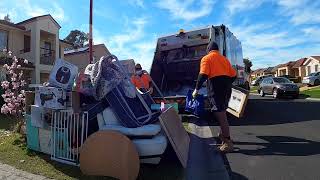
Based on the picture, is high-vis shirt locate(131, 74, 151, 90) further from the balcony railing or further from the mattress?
the balcony railing

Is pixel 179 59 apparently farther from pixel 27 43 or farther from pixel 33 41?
pixel 27 43

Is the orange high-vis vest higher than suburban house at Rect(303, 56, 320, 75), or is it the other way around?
suburban house at Rect(303, 56, 320, 75)

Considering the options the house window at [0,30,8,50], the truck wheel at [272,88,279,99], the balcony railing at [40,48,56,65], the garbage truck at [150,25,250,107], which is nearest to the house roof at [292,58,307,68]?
the truck wheel at [272,88,279,99]

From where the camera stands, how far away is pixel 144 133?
5.41 meters

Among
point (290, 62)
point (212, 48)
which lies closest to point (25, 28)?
point (212, 48)

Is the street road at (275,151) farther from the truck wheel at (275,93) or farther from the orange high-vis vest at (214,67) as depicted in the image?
the truck wheel at (275,93)

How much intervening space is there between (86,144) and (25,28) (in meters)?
26.5

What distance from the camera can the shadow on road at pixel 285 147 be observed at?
6.56 meters

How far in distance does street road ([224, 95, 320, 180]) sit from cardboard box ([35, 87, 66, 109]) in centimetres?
263

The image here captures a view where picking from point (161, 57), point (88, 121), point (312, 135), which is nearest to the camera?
point (88, 121)

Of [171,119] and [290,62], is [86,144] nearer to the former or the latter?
[171,119]

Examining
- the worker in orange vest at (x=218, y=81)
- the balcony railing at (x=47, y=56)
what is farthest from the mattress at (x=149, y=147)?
the balcony railing at (x=47, y=56)

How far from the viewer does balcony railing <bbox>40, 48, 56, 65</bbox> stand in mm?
31125

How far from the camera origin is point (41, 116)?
627 cm
